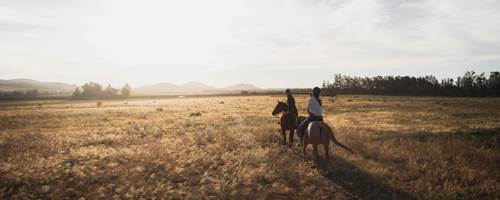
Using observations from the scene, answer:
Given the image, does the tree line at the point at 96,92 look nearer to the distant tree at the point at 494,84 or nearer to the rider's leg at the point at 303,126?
the rider's leg at the point at 303,126

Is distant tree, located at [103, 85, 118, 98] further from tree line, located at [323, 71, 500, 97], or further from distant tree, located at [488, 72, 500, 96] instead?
distant tree, located at [488, 72, 500, 96]

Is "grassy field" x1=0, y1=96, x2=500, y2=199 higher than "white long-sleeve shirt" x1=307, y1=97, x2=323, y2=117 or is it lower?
lower

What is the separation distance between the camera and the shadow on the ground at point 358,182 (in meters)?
9.98

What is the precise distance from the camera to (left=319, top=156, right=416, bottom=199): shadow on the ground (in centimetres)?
998

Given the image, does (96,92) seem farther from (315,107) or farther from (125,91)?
(315,107)

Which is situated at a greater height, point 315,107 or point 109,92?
point 109,92

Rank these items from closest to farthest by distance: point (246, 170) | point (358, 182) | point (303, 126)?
1. point (358, 182)
2. point (246, 170)
3. point (303, 126)

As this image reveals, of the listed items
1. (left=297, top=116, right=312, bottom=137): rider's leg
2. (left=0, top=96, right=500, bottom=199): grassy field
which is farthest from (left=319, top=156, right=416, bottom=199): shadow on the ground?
(left=297, top=116, right=312, bottom=137): rider's leg

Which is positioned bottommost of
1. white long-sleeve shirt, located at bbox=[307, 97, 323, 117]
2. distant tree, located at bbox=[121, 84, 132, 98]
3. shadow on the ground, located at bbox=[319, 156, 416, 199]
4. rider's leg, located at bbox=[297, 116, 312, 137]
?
shadow on the ground, located at bbox=[319, 156, 416, 199]

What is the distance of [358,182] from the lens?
11.2 meters

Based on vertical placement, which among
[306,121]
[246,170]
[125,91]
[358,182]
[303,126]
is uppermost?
[125,91]

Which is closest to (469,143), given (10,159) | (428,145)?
(428,145)

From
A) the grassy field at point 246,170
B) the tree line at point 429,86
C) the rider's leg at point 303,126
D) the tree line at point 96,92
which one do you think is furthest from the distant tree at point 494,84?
the tree line at point 96,92

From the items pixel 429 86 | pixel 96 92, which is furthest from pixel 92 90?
pixel 429 86
